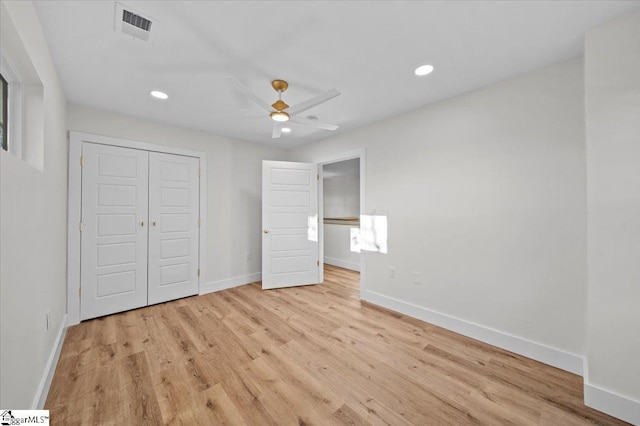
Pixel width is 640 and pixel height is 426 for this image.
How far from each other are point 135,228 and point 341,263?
397 cm

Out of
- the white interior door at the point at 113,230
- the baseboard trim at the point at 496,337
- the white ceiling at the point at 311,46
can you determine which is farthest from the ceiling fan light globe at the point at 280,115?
the baseboard trim at the point at 496,337

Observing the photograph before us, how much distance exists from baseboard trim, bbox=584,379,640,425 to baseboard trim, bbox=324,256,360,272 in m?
3.77

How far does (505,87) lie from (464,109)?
0.36 meters

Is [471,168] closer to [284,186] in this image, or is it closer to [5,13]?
[284,186]

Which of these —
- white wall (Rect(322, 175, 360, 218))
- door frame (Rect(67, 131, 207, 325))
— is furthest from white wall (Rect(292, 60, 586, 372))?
door frame (Rect(67, 131, 207, 325))

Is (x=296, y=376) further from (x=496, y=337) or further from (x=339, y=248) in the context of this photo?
(x=339, y=248)

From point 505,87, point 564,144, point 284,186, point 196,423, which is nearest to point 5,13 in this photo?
point 196,423

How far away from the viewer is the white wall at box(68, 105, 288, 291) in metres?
3.45

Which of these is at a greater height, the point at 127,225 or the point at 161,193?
the point at 161,193

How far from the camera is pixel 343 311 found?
3.07m

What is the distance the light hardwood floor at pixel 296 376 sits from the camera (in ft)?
4.93

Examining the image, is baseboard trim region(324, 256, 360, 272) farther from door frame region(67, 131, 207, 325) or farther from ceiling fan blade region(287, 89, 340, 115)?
door frame region(67, 131, 207, 325)

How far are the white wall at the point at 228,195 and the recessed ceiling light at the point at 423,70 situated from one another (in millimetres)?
3043

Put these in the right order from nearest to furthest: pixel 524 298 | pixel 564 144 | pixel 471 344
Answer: pixel 564 144
pixel 524 298
pixel 471 344
